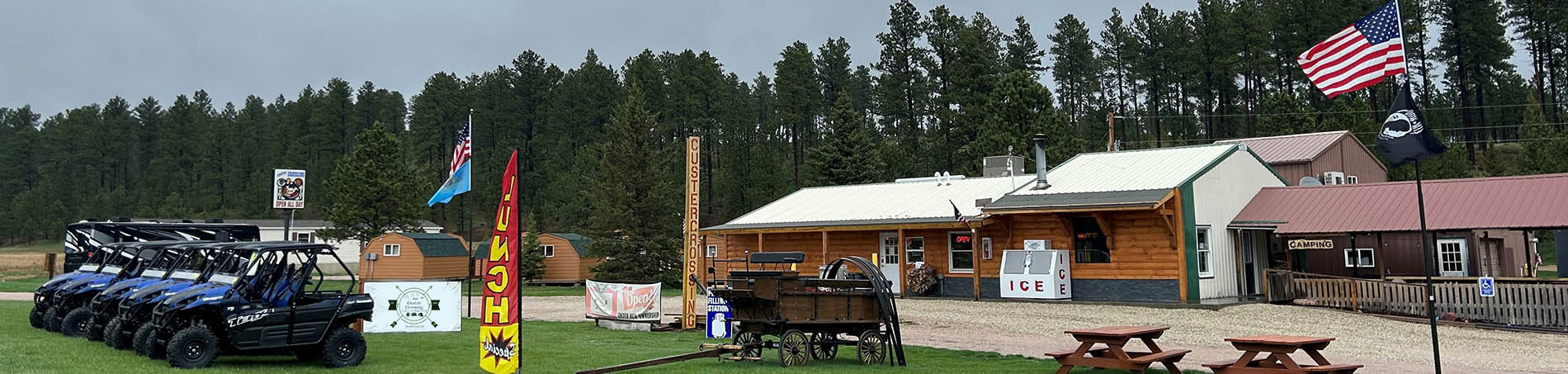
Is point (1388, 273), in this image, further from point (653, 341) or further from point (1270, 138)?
point (653, 341)

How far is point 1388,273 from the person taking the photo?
Result: 24.4m

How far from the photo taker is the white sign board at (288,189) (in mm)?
25578

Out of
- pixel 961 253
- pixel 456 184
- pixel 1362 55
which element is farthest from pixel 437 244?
pixel 1362 55

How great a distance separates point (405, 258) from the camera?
41.2 meters

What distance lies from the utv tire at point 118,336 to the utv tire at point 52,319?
3.58 metres

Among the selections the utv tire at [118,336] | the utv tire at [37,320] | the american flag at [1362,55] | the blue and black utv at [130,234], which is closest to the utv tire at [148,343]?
the utv tire at [118,336]

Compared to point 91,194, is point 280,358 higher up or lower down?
lower down

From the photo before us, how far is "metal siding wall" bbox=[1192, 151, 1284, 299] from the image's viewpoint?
22812mm

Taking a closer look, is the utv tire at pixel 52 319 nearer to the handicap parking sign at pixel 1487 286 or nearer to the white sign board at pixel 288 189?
the white sign board at pixel 288 189

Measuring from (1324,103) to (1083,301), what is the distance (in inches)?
1568

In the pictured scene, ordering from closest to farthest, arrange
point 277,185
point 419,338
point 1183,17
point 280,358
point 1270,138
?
point 280,358 < point 419,338 < point 277,185 < point 1270,138 < point 1183,17

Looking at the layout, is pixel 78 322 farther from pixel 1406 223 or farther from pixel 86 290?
pixel 1406 223

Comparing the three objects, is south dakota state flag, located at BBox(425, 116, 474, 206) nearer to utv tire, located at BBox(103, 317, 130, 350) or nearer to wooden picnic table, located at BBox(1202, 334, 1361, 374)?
utv tire, located at BBox(103, 317, 130, 350)

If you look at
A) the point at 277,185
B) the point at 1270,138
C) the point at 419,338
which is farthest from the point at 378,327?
the point at 1270,138
